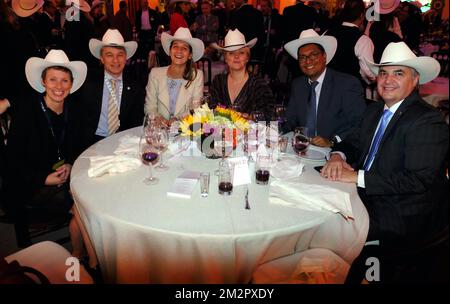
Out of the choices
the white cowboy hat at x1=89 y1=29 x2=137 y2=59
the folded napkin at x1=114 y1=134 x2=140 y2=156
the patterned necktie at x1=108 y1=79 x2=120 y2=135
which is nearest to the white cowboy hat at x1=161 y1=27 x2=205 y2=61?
the white cowboy hat at x1=89 y1=29 x2=137 y2=59

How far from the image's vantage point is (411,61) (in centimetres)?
205

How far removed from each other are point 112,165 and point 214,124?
65 cm

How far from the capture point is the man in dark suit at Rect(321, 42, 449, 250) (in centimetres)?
190

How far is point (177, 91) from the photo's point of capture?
11.5 feet

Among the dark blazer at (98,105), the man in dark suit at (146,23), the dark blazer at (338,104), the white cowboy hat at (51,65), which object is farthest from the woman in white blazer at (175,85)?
the man in dark suit at (146,23)

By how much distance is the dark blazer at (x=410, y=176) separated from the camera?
1895mm

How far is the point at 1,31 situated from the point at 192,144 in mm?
2449

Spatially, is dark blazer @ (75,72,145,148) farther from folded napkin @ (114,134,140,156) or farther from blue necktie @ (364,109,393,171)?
blue necktie @ (364,109,393,171)

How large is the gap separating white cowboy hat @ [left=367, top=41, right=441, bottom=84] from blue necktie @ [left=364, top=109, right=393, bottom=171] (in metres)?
0.30

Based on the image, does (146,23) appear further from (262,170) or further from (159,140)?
(262,170)

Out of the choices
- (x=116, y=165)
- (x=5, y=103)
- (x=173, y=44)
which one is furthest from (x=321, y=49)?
(x=5, y=103)

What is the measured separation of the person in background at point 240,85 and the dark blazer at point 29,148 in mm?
1467

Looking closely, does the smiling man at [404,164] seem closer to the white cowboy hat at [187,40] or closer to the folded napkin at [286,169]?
the folded napkin at [286,169]

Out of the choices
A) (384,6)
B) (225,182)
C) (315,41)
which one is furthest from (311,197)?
(384,6)
